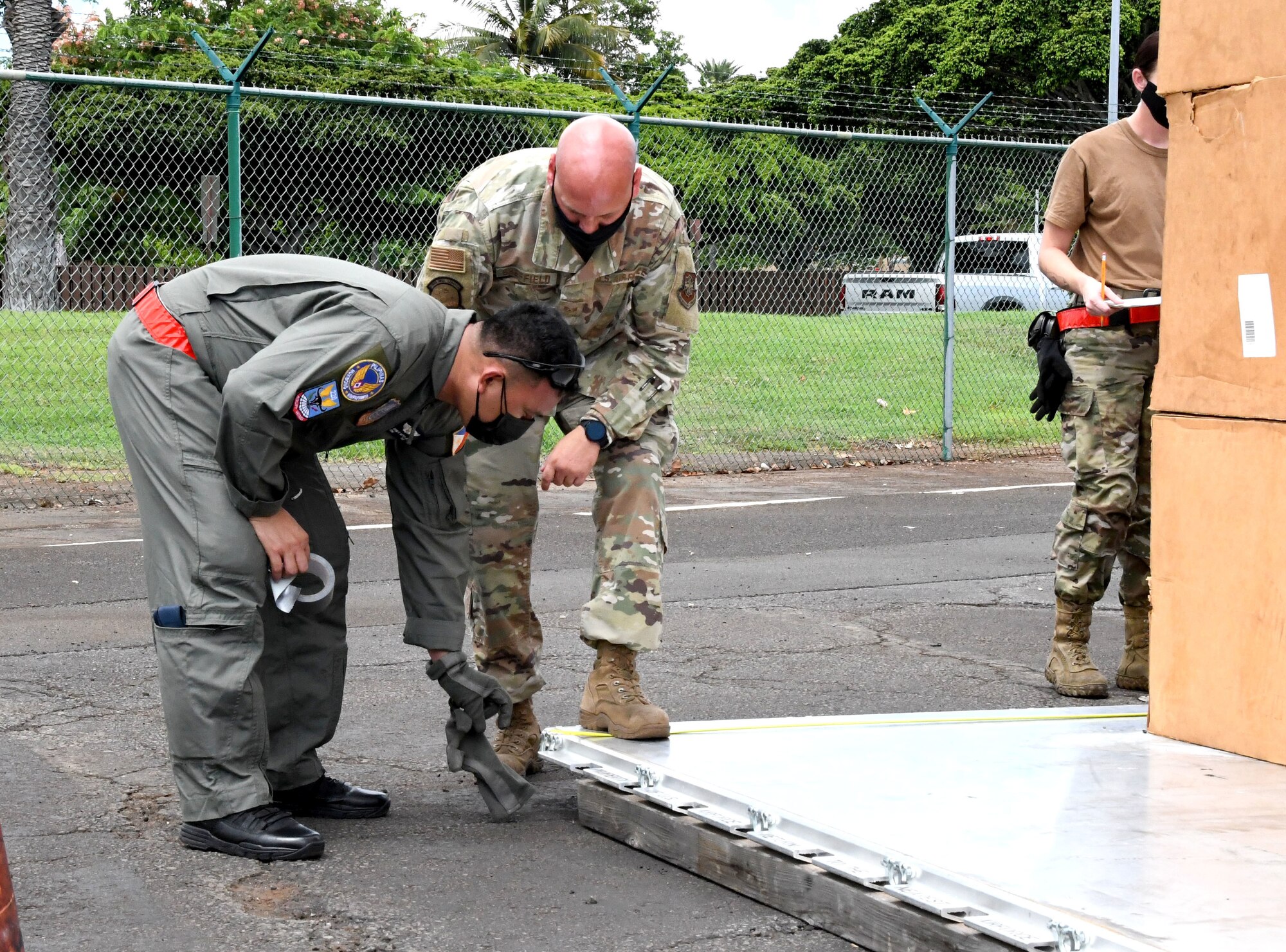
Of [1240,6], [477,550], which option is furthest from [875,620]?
[1240,6]

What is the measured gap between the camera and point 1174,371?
4324mm

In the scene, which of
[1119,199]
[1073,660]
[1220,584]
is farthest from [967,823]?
[1119,199]

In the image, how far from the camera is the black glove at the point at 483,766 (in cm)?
375

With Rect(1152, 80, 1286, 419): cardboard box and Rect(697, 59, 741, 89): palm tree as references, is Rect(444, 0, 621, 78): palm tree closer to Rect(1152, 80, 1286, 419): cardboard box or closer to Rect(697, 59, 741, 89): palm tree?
Rect(697, 59, 741, 89): palm tree

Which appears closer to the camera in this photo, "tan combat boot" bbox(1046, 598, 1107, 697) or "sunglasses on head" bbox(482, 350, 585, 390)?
"sunglasses on head" bbox(482, 350, 585, 390)

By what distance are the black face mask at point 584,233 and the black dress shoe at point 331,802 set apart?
1476 mm

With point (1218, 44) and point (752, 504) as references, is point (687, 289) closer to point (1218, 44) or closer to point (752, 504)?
point (1218, 44)

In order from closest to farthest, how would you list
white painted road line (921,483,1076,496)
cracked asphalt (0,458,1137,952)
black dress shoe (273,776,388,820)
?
1. cracked asphalt (0,458,1137,952)
2. black dress shoe (273,776,388,820)
3. white painted road line (921,483,1076,496)

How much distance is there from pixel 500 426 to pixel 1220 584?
1978 mm

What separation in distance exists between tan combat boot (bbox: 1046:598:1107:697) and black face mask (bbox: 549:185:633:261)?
2284mm

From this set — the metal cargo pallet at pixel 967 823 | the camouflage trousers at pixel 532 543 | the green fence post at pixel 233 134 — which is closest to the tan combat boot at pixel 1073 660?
the metal cargo pallet at pixel 967 823

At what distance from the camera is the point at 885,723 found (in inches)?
168

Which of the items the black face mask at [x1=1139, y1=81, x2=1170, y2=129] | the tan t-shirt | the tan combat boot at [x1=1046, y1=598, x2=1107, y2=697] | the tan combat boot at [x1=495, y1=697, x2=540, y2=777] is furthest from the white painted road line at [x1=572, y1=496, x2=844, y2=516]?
the tan combat boot at [x1=495, y1=697, x2=540, y2=777]

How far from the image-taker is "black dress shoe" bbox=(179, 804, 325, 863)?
3541 mm
